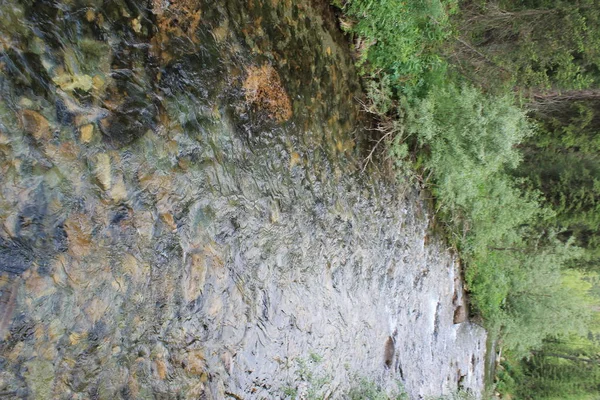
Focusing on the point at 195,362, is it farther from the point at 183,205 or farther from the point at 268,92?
the point at 268,92

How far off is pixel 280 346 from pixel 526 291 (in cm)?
931

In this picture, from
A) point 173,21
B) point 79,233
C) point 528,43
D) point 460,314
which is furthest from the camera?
point 460,314

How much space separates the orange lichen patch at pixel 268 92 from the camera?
5.24 meters

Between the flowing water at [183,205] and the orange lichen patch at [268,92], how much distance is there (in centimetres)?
2

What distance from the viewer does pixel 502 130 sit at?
23.8ft

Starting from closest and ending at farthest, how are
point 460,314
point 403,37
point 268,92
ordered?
point 268,92 < point 403,37 < point 460,314

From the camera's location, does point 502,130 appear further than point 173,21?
Yes

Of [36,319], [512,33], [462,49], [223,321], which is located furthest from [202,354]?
[512,33]

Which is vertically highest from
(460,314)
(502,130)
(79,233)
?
(502,130)

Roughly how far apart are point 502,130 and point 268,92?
3.80m

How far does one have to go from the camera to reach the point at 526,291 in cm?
1251

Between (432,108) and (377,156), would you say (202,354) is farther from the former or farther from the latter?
(432,108)

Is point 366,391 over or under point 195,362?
under

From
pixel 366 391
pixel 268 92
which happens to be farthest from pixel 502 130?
pixel 366 391
